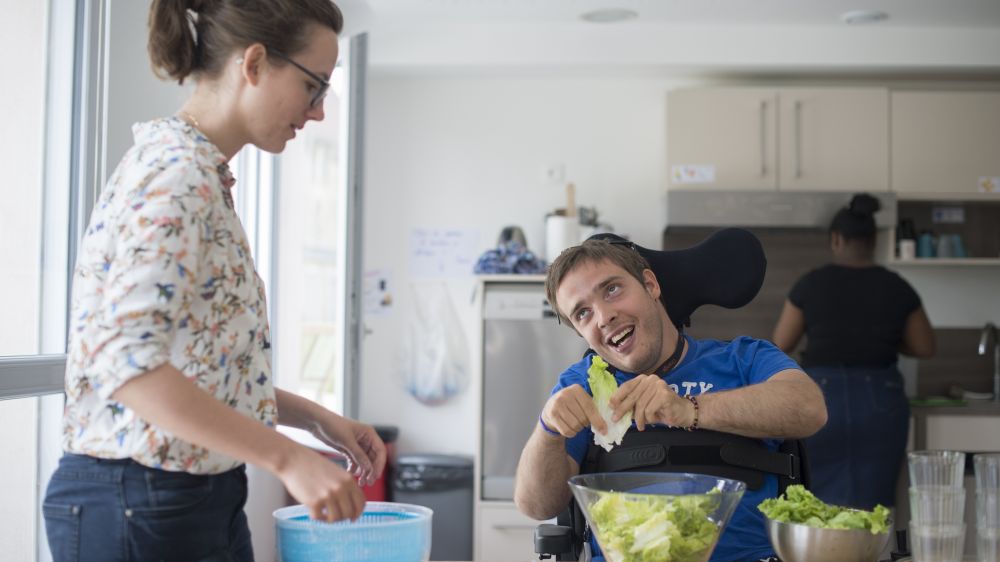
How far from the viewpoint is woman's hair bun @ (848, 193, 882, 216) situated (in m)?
4.40

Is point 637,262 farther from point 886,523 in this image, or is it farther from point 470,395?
point 470,395

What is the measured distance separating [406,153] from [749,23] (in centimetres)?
182

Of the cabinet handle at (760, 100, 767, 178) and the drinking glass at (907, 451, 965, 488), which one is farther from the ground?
the cabinet handle at (760, 100, 767, 178)

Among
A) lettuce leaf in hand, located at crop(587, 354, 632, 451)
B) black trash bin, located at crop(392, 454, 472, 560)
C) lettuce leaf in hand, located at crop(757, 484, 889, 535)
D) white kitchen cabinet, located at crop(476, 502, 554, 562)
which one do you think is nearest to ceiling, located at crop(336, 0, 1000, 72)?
black trash bin, located at crop(392, 454, 472, 560)

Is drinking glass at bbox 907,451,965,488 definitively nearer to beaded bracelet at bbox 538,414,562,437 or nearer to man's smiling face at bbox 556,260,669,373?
beaded bracelet at bbox 538,414,562,437

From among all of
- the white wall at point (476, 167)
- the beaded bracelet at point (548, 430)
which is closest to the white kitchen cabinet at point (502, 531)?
the white wall at point (476, 167)

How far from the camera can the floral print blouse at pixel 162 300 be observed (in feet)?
3.53

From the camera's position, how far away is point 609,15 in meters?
4.52

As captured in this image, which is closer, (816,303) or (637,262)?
(637,262)

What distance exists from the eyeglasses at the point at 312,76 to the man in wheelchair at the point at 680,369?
71 centimetres

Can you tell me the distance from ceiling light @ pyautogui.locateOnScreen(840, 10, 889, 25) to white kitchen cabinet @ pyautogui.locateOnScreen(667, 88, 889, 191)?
32 cm

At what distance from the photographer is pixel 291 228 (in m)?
4.24

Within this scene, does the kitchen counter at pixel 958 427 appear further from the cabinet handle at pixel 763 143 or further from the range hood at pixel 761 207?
the cabinet handle at pixel 763 143

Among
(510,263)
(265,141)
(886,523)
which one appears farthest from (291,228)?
(886,523)
